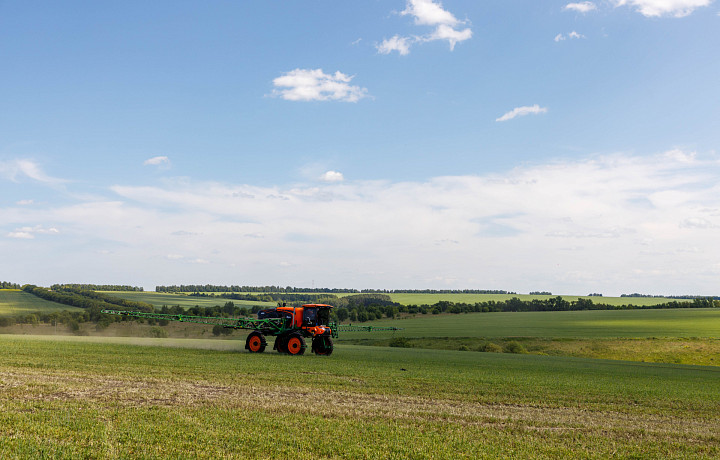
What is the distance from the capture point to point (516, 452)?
9883 mm

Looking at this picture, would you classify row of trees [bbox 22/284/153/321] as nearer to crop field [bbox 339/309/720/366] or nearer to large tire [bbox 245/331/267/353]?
crop field [bbox 339/309/720/366]

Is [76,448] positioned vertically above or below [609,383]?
above

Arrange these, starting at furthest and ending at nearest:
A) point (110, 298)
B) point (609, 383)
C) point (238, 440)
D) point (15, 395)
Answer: point (110, 298) → point (609, 383) → point (15, 395) → point (238, 440)

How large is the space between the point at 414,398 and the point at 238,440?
7.48 m

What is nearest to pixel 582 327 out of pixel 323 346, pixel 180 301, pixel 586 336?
pixel 586 336

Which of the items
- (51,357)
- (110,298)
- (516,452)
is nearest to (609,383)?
(516,452)

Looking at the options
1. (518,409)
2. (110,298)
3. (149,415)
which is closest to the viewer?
(149,415)

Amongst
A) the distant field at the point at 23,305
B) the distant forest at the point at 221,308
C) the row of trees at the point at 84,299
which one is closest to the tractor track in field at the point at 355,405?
the distant forest at the point at 221,308

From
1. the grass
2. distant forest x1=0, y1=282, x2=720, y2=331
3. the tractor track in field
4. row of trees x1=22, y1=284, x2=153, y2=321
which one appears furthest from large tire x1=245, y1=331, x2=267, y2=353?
row of trees x1=22, y1=284, x2=153, y2=321

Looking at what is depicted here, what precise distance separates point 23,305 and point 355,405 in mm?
101838

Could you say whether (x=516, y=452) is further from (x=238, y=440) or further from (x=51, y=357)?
(x=51, y=357)

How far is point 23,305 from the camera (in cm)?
9300

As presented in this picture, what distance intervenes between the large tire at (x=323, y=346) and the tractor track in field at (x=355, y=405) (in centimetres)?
1467

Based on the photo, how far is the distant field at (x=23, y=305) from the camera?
8469 cm
